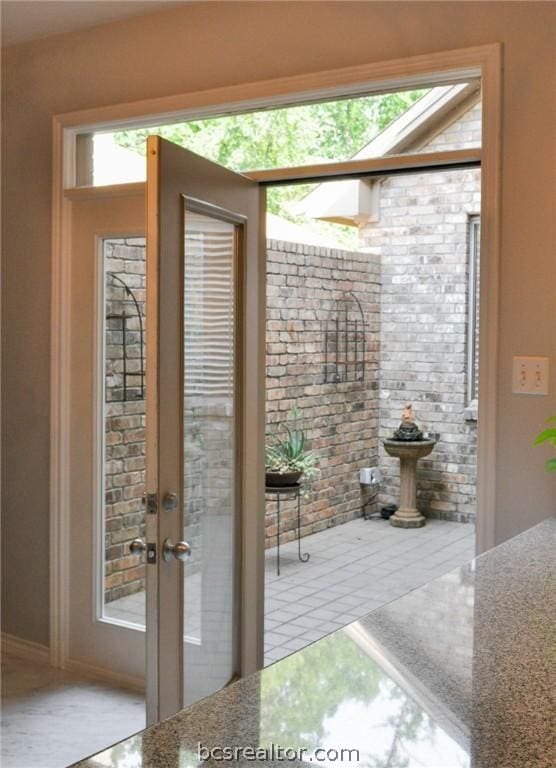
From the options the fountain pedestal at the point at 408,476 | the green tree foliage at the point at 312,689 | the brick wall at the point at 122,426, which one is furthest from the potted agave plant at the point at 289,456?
the green tree foliage at the point at 312,689

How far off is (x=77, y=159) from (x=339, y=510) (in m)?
4.00

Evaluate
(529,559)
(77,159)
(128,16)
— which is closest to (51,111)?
(77,159)

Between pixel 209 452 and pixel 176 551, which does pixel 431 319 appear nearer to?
pixel 209 452

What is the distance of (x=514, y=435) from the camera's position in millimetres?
2723

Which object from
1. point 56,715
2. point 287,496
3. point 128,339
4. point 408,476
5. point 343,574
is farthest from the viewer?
point 408,476

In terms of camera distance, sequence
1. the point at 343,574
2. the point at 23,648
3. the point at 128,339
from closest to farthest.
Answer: the point at 128,339, the point at 23,648, the point at 343,574

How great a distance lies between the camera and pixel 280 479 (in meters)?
5.77

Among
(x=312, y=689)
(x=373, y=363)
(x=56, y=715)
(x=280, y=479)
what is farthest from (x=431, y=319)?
Result: (x=312, y=689)

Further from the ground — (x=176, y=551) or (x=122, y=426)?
(x=122, y=426)

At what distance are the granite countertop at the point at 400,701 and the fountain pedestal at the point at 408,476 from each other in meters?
5.16

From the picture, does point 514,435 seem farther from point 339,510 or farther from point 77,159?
point 339,510

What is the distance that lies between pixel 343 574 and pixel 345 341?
2.04 metres

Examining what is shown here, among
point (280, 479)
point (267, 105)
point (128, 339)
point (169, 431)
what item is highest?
point (267, 105)

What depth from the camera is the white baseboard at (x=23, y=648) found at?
3891 mm
